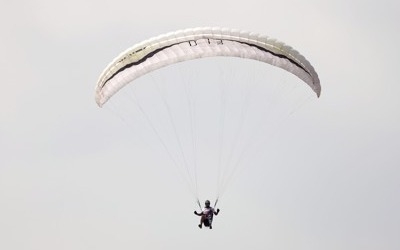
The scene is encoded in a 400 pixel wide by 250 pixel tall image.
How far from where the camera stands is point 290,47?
242 feet

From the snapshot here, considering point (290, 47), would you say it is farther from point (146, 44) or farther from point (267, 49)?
point (146, 44)

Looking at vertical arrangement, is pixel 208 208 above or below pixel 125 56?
below

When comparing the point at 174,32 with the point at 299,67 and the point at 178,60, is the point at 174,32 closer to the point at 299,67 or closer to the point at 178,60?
the point at 178,60

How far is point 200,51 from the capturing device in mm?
73250

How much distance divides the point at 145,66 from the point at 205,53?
3.05m

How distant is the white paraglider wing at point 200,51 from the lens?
72.7 m

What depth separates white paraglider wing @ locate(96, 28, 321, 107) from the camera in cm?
7269

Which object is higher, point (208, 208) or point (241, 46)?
point (241, 46)

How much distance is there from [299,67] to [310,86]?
1.40 meters

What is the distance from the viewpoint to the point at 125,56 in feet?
241

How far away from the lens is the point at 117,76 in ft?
244

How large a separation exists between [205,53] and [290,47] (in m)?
4.20

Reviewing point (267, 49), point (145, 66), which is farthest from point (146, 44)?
point (267, 49)

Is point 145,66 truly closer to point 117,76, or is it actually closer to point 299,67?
point 117,76
